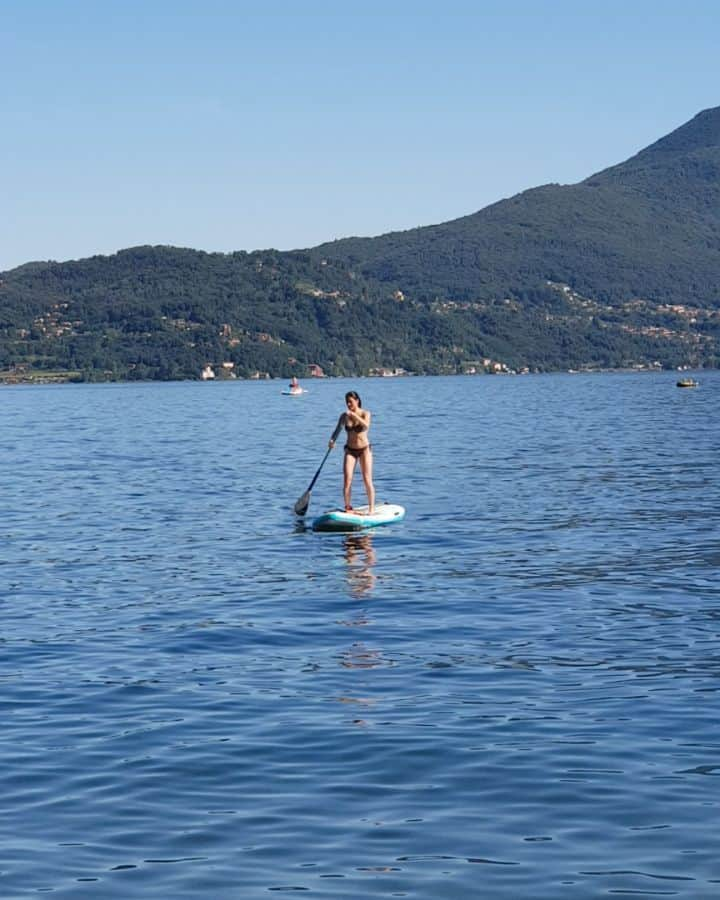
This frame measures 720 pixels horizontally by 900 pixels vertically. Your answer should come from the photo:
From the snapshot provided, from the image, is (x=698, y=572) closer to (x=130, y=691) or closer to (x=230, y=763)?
(x=130, y=691)

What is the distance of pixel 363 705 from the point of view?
53.3 feet

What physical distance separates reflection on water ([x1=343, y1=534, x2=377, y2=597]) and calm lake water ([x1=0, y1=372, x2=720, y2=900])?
0.11 metres

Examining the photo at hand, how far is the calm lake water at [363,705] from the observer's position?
449 inches

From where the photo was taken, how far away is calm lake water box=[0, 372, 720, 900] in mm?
11414

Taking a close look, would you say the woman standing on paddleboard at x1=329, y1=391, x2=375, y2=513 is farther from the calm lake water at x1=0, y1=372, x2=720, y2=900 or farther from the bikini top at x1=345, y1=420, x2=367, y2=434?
the calm lake water at x1=0, y1=372, x2=720, y2=900

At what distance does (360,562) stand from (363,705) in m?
12.7

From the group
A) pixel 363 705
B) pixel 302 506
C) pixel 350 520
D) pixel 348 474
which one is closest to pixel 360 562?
pixel 350 520

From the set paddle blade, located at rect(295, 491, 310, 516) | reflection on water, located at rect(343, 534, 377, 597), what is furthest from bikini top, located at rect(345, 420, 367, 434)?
paddle blade, located at rect(295, 491, 310, 516)

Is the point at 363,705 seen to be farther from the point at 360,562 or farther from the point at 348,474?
the point at 348,474

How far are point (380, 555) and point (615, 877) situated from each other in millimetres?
18918

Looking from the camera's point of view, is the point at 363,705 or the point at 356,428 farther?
the point at 356,428

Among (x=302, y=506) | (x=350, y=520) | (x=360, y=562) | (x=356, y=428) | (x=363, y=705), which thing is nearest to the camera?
(x=363, y=705)

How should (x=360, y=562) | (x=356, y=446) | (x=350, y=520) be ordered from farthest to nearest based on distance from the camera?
1. (x=356, y=446)
2. (x=350, y=520)
3. (x=360, y=562)

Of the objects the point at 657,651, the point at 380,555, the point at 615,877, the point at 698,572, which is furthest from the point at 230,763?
the point at 380,555
